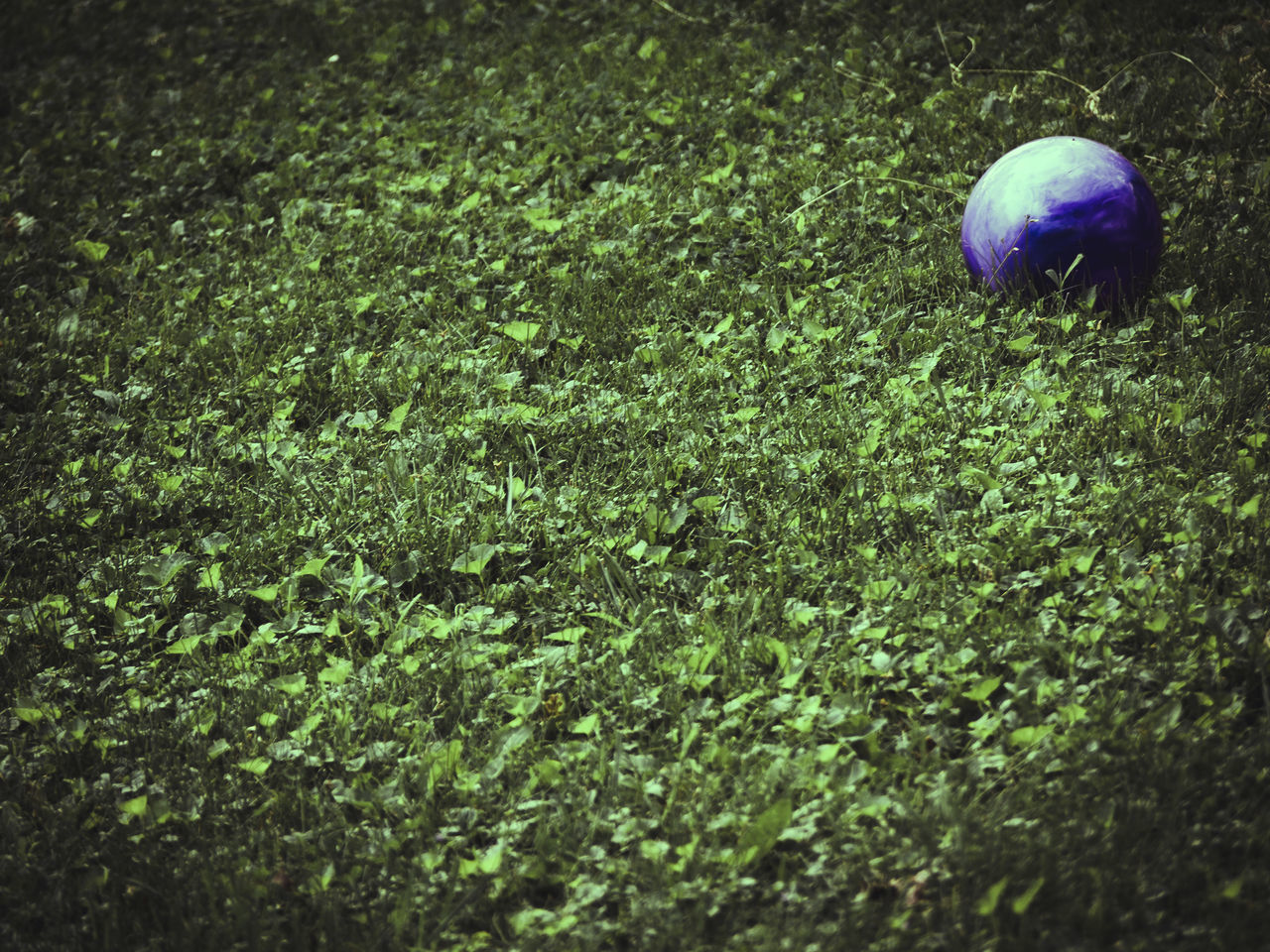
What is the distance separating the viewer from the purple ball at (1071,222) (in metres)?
3.57

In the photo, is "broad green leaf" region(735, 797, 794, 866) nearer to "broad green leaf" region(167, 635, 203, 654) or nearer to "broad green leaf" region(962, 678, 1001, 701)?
"broad green leaf" region(962, 678, 1001, 701)

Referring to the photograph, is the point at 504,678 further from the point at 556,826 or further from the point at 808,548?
the point at 808,548

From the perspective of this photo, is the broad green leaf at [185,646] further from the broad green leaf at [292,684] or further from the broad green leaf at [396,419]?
the broad green leaf at [396,419]

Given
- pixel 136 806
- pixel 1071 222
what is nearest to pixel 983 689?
pixel 1071 222

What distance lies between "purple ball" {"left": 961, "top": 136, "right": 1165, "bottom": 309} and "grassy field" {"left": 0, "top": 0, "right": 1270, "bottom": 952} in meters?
0.17

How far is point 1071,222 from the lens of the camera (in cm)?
357

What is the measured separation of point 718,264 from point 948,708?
2.45 metres

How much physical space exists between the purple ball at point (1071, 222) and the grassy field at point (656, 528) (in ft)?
0.54

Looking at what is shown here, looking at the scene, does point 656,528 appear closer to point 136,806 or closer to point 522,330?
point 522,330

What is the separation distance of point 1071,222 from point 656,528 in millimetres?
1852

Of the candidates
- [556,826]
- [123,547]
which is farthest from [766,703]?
[123,547]

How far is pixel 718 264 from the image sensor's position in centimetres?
442

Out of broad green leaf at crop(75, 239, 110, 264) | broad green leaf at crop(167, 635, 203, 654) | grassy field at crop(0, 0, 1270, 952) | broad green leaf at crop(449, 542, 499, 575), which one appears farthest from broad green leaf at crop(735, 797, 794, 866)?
broad green leaf at crop(75, 239, 110, 264)

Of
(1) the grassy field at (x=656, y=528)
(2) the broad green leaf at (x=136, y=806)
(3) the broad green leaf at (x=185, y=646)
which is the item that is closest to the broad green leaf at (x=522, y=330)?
(1) the grassy field at (x=656, y=528)
